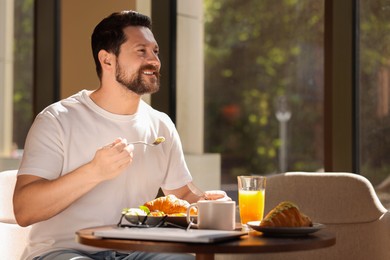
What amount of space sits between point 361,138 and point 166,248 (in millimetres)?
1904

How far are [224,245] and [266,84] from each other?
6.60 feet

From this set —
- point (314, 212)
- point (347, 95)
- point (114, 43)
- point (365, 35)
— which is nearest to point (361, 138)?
point (347, 95)

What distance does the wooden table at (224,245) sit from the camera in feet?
5.78

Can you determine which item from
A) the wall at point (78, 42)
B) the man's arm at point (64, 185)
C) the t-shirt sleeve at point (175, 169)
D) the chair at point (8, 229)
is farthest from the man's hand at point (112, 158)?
the wall at point (78, 42)

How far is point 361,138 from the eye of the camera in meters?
3.50

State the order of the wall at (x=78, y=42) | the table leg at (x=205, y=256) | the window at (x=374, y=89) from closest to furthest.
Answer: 1. the table leg at (x=205, y=256)
2. the window at (x=374, y=89)
3. the wall at (x=78, y=42)

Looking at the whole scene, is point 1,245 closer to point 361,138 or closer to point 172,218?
point 172,218

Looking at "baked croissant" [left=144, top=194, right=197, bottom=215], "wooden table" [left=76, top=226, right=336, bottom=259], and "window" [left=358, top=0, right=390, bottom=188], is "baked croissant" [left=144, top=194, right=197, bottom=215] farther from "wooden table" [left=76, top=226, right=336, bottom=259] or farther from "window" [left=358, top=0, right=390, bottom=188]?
"window" [left=358, top=0, right=390, bottom=188]

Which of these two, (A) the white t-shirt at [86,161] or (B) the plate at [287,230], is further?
(A) the white t-shirt at [86,161]

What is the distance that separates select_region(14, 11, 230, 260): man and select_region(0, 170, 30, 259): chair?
26cm

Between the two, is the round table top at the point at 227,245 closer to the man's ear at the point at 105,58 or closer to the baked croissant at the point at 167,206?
the baked croissant at the point at 167,206

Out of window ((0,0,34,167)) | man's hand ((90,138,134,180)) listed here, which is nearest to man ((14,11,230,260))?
man's hand ((90,138,134,180))

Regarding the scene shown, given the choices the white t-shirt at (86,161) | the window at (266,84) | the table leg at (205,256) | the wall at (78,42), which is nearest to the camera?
the table leg at (205,256)

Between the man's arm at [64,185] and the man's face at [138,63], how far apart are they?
34cm
